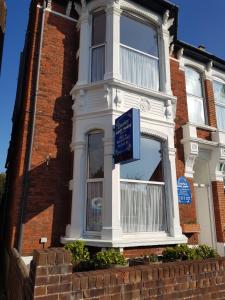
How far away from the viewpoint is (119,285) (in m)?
3.82

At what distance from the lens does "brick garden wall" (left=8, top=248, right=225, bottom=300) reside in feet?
10.8

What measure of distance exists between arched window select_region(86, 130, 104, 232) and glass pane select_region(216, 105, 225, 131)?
5.37m

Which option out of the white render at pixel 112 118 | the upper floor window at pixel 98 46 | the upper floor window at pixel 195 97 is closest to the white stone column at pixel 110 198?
the white render at pixel 112 118

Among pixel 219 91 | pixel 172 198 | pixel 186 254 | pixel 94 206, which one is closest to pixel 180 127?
pixel 172 198

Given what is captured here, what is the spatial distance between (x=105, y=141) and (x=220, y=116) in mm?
5777

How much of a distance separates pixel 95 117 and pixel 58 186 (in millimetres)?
1983

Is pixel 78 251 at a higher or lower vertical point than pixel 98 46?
lower

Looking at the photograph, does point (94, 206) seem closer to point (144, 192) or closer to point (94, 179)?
point (94, 179)

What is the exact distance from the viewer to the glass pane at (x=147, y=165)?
270 inches

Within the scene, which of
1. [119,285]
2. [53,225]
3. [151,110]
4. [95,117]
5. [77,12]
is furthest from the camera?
[77,12]

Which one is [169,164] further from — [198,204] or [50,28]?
[50,28]

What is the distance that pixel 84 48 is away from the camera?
25.7ft

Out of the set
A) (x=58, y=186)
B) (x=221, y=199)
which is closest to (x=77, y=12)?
(x=58, y=186)

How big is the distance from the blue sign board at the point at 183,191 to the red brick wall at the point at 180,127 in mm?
193
